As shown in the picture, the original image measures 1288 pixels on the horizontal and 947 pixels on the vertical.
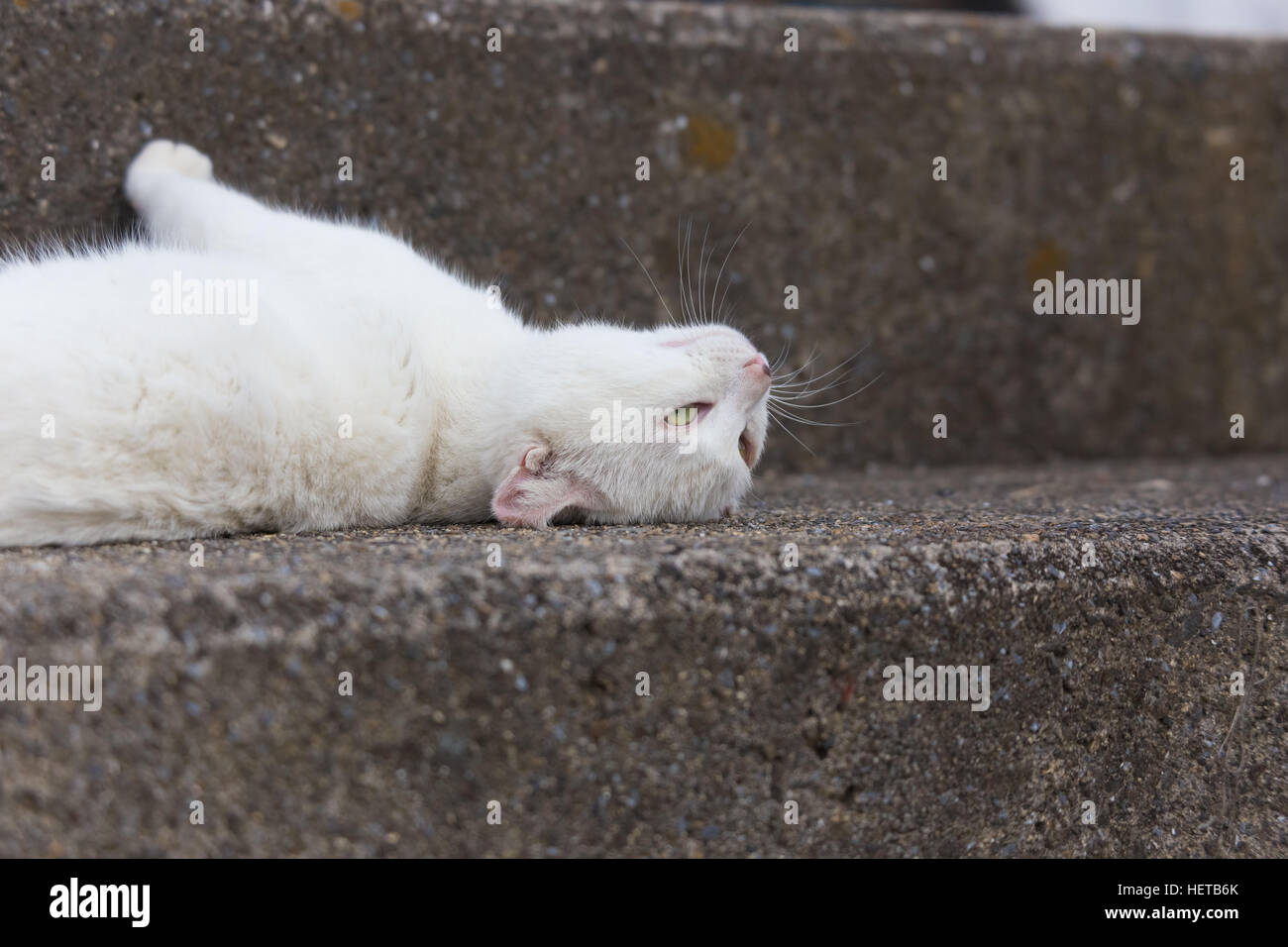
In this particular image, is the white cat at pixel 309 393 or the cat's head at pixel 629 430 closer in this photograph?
the white cat at pixel 309 393

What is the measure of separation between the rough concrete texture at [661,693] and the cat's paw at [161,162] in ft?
4.11

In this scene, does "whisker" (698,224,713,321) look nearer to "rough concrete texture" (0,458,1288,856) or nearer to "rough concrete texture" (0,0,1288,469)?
→ "rough concrete texture" (0,0,1288,469)

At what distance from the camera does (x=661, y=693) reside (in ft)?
6.67

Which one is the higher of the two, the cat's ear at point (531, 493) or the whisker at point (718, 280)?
the whisker at point (718, 280)

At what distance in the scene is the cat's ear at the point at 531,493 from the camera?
258 cm

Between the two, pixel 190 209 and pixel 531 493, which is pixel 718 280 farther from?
pixel 190 209

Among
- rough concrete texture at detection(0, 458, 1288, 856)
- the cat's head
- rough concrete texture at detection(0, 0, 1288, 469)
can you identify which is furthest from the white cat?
rough concrete texture at detection(0, 0, 1288, 469)

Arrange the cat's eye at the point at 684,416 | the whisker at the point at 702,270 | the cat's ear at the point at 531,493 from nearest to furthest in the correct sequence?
the cat's ear at the point at 531,493
the cat's eye at the point at 684,416
the whisker at the point at 702,270

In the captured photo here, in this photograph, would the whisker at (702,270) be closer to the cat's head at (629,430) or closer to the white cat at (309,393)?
the white cat at (309,393)

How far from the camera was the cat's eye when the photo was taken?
8.84 ft

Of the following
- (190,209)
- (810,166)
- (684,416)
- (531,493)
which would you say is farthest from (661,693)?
(810,166)

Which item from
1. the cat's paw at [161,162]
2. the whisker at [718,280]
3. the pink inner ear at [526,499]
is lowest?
the pink inner ear at [526,499]

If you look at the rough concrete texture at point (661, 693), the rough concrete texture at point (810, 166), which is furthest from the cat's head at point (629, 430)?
the rough concrete texture at point (810, 166)

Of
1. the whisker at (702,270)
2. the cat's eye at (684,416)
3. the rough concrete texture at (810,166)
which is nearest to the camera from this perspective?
the cat's eye at (684,416)
